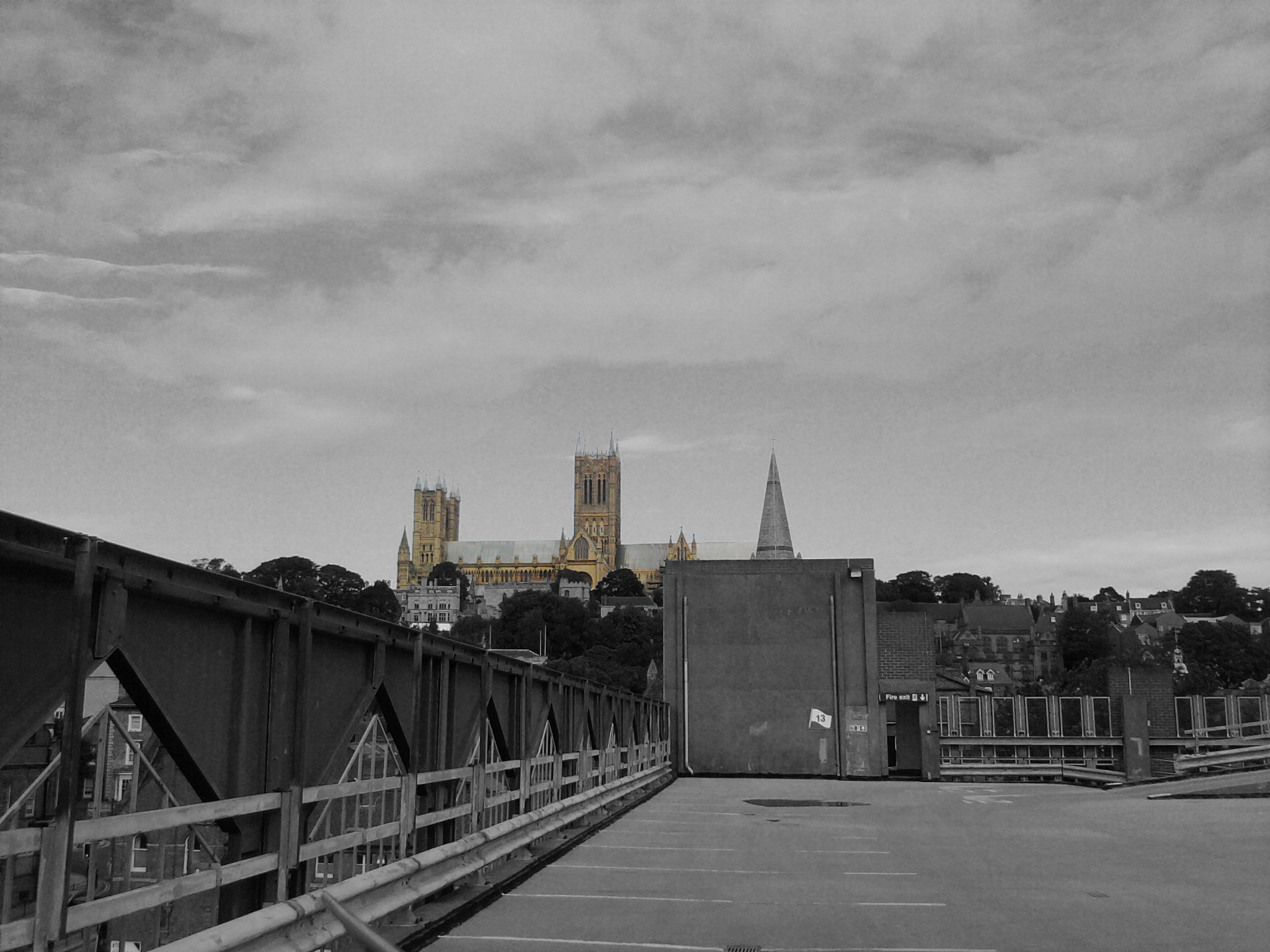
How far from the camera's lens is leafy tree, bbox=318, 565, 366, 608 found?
171 m

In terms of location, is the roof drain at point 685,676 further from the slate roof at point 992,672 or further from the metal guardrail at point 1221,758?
the slate roof at point 992,672

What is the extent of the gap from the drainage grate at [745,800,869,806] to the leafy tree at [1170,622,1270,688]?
148747 millimetres

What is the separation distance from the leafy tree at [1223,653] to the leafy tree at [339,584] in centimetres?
12368

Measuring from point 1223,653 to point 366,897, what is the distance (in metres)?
194

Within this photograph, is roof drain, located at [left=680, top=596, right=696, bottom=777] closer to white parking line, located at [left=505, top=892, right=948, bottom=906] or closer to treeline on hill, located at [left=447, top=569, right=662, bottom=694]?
white parking line, located at [left=505, top=892, right=948, bottom=906]

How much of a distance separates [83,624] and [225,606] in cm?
150

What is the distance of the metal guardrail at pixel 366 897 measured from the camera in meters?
6.18

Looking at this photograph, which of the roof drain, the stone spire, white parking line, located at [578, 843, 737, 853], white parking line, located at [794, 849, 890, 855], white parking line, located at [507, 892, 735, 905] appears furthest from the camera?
the stone spire

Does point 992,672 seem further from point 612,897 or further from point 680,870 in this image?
point 612,897

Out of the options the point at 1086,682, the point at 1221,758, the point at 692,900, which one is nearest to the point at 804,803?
the point at 1221,758

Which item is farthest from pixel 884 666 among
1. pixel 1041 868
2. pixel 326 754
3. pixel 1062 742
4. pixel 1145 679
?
pixel 326 754

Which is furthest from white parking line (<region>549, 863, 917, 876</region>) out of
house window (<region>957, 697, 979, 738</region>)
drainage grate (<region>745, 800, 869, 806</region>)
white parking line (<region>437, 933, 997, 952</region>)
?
house window (<region>957, 697, 979, 738</region>)

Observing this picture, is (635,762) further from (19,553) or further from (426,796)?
(19,553)

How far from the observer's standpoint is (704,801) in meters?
27.6
